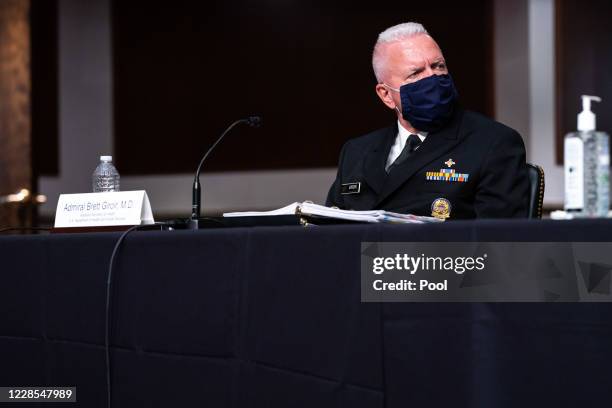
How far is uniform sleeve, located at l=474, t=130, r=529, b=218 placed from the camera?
1.89 m

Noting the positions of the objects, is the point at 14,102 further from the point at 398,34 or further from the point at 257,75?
the point at 398,34

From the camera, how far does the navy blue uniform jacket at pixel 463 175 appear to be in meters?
1.91

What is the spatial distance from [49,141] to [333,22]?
5.96 ft

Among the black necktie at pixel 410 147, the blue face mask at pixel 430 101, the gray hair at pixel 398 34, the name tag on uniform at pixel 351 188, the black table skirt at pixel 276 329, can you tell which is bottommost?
the black table skirt at pixel 276 329

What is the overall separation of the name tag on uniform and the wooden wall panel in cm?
213

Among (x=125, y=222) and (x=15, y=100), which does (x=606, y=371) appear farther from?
(x=15, y=100)

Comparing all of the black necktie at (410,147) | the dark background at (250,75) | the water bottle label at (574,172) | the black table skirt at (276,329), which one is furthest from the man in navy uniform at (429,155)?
the dark background at (250,75)

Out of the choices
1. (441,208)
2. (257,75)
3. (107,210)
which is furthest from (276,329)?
(257,75)

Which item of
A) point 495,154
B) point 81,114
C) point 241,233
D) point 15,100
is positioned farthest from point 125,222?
point 81,114

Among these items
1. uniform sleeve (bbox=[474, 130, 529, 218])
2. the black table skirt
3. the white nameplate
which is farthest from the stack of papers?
uniform sleeve (bbox=[474, 130, 529, 218])

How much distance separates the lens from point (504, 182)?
Answer: 191cm

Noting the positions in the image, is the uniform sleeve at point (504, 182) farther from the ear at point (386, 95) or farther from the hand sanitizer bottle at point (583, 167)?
the ear at point (386, 95)

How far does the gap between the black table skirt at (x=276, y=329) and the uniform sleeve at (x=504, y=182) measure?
32.3 inches

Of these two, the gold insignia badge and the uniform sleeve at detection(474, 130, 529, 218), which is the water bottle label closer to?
the uniform sleeve at detection(474, 130, 529, 218)
